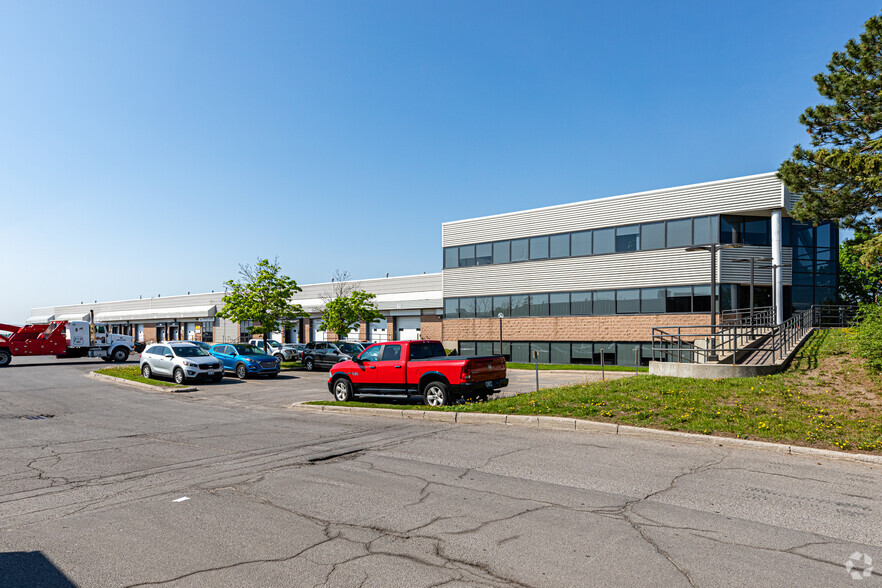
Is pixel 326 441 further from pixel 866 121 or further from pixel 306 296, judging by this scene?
pixel 306 296

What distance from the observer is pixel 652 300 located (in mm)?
31891

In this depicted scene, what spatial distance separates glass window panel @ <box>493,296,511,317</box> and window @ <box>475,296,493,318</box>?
328mm

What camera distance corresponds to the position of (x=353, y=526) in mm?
5980

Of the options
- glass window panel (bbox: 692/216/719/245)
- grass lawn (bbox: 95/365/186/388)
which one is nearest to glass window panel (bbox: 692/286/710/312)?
glass window panel (bbox: 692/216/719/245)

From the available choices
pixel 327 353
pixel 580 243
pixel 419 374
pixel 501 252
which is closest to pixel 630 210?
pixel 580 243

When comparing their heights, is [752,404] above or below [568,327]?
below

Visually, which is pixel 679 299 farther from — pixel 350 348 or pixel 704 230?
pixel 350 348

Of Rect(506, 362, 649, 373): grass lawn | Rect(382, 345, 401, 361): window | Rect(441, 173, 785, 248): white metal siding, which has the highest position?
Rect(441, 173, 785, 248): white metal siding

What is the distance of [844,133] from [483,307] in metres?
23.4

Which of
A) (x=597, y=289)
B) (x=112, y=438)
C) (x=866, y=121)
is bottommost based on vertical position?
(x=112, y=438)

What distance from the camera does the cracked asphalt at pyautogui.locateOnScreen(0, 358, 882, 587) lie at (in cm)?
487

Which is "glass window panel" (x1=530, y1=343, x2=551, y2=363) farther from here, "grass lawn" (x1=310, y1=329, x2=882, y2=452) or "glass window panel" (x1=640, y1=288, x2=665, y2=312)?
"grass lawn" (x1=310, y1=329, x2=882, y2=452)

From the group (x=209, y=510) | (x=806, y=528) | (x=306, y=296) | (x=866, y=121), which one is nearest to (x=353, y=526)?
(x=209, y=510)

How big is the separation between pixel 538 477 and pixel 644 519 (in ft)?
6.58
